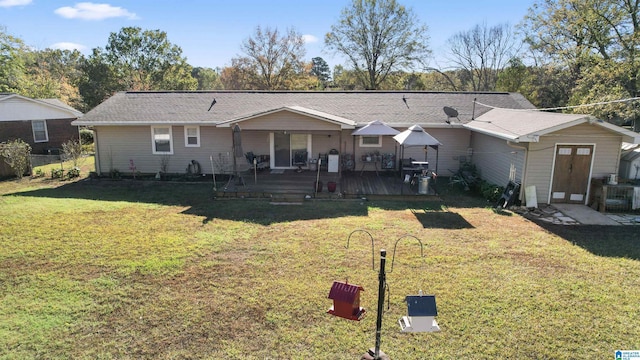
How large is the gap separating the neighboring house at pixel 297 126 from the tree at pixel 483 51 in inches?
998

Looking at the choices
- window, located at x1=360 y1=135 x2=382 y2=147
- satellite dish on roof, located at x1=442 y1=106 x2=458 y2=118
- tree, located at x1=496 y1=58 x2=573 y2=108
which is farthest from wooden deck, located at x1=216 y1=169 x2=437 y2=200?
tree, located at x1=496 y1=58 x2=573 y2=108

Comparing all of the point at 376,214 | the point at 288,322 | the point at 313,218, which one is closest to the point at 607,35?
the point at 376,214

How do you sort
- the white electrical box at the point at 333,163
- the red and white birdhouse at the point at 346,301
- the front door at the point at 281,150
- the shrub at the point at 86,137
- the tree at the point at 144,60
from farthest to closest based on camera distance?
the tree at the point at 144,60 < the shrub at the point at 86,137 < the front door at the point at 281,150 < the white electrical box at the point at 333,163 < the red and white birdhouse at the point at 346,301

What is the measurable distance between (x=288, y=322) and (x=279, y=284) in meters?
1.10

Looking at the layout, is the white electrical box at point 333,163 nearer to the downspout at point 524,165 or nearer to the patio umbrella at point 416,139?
the patio umbrella at point 416,139

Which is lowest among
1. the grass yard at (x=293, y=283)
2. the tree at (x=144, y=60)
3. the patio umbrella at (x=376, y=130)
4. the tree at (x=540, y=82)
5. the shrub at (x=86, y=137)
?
the grass yard at (x=293, y=283)

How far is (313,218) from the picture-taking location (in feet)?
32.8

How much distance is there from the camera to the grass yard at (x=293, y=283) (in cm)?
476

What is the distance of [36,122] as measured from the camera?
20.2 metres

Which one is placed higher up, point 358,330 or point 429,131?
point 429,131

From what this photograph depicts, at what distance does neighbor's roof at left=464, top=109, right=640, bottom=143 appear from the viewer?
33.2 feet

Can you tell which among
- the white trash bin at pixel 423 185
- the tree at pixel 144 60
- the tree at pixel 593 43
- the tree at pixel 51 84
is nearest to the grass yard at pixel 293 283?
the white trash bin at pixel 423 185

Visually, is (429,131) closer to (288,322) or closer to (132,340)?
(288,322)

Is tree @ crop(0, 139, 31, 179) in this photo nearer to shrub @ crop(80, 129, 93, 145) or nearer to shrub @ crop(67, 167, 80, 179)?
shrub @ crop(67, 167, 80, 179)
